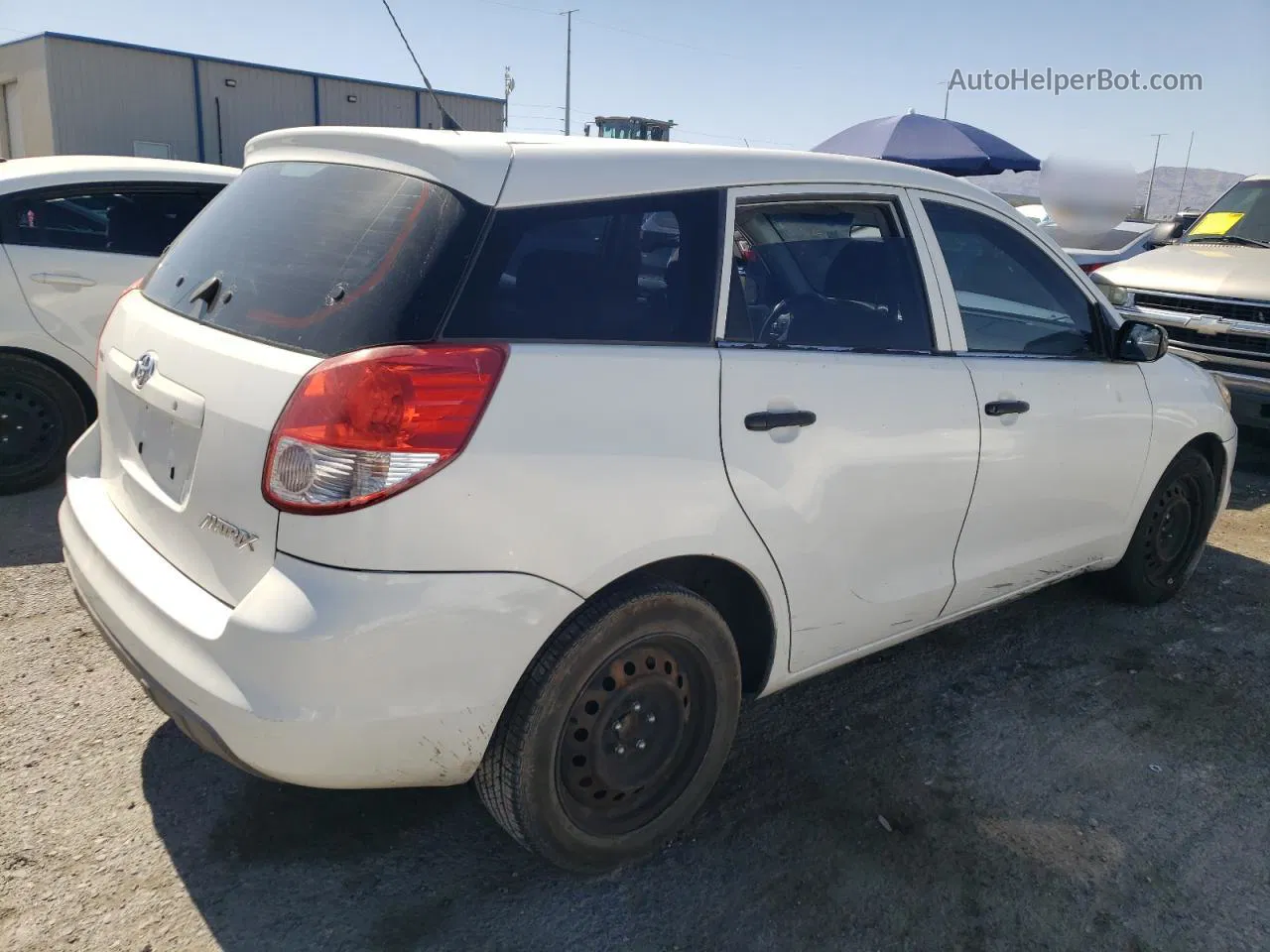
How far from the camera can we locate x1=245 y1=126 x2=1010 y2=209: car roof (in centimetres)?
222

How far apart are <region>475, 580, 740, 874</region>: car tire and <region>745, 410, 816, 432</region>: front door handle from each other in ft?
1.48

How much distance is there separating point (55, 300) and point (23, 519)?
1154 millimetres

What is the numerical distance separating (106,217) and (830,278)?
4.20m

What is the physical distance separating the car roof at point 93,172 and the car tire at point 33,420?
0.92 metres

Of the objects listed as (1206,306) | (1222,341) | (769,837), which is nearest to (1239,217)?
(1206,306)

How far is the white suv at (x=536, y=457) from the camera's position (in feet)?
6.63

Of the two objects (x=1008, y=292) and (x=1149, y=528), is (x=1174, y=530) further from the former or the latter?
(x=1008, y=292)

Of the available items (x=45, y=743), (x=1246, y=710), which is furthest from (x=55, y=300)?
(x=1246, y=710)

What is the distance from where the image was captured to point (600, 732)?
2412 mm

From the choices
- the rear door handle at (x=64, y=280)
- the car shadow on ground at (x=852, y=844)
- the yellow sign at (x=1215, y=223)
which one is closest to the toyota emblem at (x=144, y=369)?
the car shadow on ground at (x=852, y=844)

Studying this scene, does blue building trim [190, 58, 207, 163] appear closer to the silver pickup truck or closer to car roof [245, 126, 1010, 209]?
the silver pickup truck

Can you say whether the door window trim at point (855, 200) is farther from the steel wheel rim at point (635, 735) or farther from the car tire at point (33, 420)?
the car tire at point (33, 420)

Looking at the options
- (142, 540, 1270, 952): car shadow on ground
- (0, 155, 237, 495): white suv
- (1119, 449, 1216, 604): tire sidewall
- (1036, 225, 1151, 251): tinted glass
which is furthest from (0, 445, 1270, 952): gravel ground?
(1036, 225, 1151, 251): tinted glass

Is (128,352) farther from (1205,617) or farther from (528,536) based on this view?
(1205,617)
